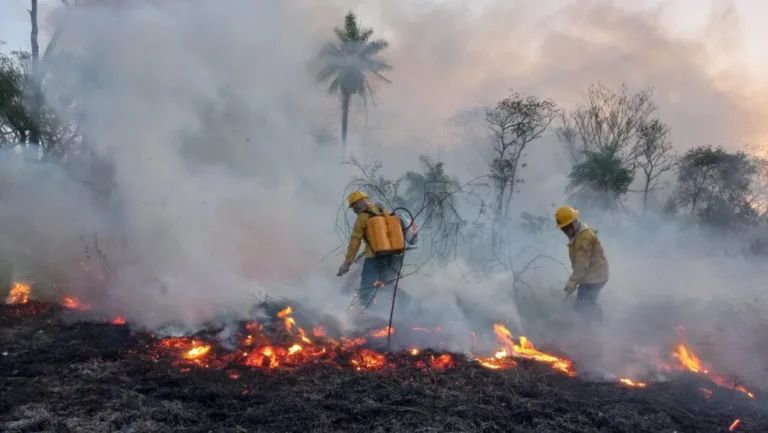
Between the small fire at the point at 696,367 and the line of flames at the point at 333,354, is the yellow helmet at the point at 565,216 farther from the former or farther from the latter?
the small fire at the point at 696,367

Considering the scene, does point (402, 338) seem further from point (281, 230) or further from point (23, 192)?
point (23, 192)

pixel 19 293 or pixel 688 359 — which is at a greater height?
pixel 19 293

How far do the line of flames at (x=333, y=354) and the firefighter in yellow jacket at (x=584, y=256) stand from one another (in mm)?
1027

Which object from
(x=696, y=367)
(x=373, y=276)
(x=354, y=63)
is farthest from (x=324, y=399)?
(x=354, y=63)

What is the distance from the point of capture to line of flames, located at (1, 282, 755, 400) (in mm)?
4953

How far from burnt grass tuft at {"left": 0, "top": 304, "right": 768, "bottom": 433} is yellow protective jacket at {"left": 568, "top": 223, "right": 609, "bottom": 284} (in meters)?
1.53

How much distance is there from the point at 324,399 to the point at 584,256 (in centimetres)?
374

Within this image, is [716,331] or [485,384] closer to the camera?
[485,384]

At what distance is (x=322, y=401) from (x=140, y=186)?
15.0ft

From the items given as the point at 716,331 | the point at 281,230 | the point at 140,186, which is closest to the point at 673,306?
the point at 716,331

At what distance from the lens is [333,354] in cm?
520

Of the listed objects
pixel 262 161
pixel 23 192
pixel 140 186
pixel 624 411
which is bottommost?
pixel 624 411

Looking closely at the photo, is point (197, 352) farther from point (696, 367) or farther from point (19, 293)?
point (696, 367)

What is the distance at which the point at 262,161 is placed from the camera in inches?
344
